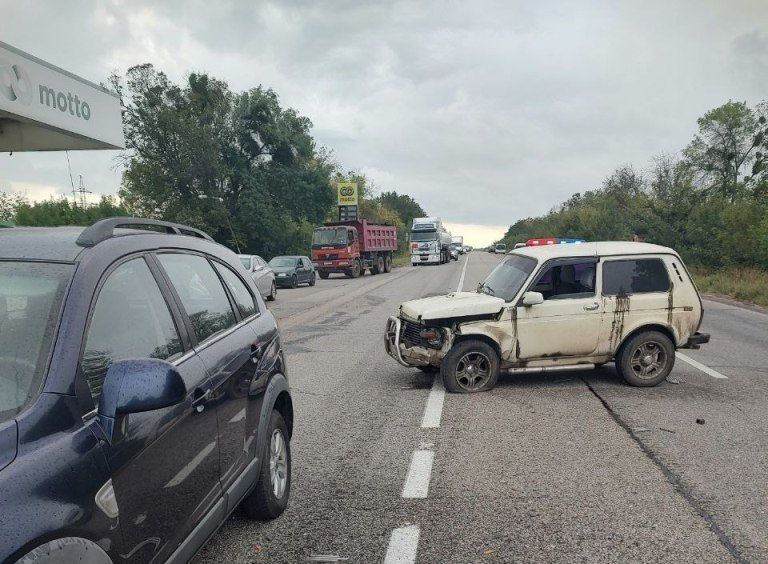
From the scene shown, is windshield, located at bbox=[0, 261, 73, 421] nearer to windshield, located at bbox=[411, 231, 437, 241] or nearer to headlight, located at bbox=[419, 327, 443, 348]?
headlight, located at bbox=[419, 327, 443, 348]

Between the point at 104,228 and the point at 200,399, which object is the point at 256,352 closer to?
the point at 200,399

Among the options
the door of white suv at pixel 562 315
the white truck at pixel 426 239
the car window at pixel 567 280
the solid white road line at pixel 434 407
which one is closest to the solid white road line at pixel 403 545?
the solid white road line at pixel 434 407

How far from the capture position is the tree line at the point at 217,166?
1657 inches

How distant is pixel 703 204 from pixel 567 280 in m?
26.1

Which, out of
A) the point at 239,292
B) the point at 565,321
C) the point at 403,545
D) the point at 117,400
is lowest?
the point at 403,545

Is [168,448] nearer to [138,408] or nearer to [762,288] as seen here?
[138,408]

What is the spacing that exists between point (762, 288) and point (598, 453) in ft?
56.9

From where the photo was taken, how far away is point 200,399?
268cm

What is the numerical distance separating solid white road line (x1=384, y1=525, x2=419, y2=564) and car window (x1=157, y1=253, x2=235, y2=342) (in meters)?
1.55

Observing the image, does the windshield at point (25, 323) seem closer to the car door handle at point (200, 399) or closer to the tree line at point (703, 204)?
the car door handle at point (200, 399)

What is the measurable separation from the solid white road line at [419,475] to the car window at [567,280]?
2985 mm

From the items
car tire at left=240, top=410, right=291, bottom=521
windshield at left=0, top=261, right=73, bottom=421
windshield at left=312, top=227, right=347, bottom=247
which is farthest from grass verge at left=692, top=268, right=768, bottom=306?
windshield at left=0, top=261, right=73, bottom=421

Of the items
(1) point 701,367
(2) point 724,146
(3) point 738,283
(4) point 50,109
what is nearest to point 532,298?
(1) point 701,367

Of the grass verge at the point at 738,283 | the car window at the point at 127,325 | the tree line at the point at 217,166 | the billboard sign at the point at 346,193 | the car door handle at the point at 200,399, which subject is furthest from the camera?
the billboard sign at the point at 346,193
